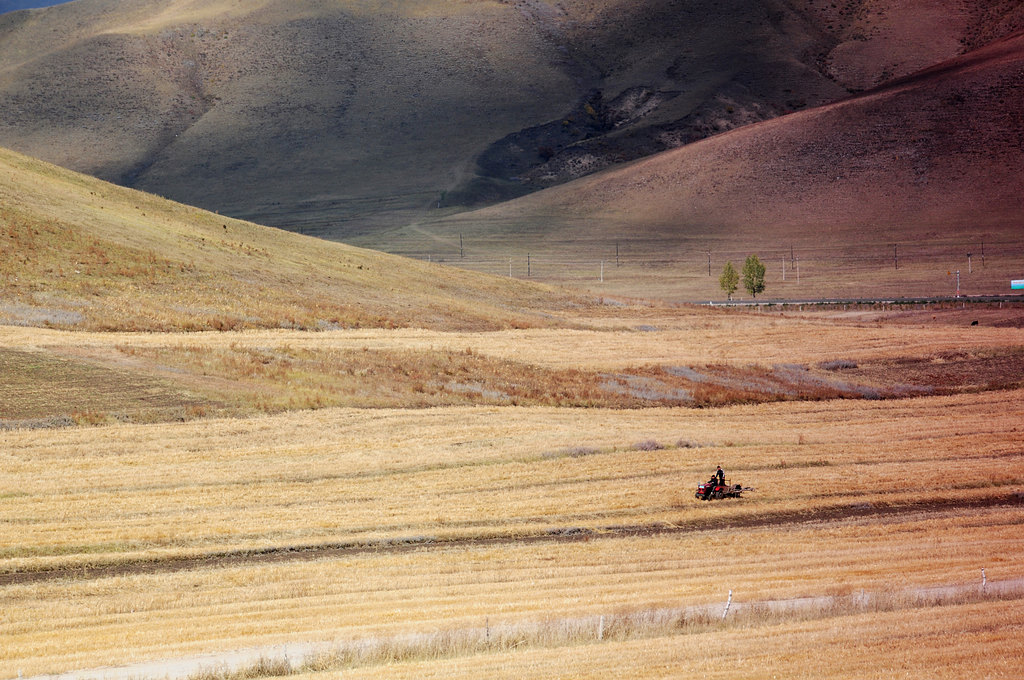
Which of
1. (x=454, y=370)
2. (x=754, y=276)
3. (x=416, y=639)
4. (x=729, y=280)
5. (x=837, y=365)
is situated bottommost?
(x=416, y=639)

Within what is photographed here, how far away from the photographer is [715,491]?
2408cm

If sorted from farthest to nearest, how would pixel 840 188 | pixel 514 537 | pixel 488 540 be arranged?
1. pixel 840 188
2. pixel 514 537
3. pixel 488 540

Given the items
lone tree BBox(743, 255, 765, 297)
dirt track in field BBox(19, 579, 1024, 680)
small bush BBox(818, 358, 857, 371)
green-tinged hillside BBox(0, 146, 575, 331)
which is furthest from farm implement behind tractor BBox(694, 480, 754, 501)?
lone tree BBox(743, 255, 765, 297)

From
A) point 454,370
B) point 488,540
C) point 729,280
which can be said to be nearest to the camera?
point 488,540

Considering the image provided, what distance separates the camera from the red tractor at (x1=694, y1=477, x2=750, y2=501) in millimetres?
23962

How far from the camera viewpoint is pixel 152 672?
13258 mm

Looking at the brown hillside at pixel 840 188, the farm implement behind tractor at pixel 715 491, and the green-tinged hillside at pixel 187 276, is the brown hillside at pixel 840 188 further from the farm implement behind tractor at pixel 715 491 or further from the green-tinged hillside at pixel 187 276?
the farm implement behind tractor at pixel 715 491

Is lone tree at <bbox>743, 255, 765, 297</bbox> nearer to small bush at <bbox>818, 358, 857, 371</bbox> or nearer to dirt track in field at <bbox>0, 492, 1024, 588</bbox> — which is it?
small bush at <bbox>818, 358, 857, 371</bbox>

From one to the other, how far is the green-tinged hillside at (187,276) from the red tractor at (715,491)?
29948 mm

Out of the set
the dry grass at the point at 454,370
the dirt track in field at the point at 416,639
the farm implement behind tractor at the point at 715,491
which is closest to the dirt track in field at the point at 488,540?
the farm implement behind tractor at the point at 715,491

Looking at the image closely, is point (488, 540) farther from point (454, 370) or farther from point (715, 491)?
point (454, 370)

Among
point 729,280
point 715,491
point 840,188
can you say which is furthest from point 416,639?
point 840,188

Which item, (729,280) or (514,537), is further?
(729,280)

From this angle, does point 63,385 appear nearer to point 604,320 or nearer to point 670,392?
point 670,392
